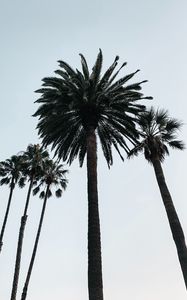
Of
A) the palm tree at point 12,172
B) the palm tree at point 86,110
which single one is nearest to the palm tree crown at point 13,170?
the palm tree at point 12,172

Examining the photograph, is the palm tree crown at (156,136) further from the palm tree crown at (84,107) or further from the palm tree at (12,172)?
the palm tree at (12,172)

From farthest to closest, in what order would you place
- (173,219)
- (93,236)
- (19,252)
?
(19,252), (173,219), (93,236)

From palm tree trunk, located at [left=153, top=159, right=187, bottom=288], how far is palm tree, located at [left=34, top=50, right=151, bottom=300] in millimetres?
3030

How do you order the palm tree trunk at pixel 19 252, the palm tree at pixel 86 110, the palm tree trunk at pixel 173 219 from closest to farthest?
the palm tree trunk at pixel 173 219 → the palm tree at pixel 86 110 → the palm tree trunk at pixel 19 252

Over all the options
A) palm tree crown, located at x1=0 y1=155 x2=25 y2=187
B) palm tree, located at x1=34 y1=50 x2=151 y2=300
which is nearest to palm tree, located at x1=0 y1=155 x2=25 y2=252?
palm tree crown, located at x1=0 y1=155 x2=25 y2=187

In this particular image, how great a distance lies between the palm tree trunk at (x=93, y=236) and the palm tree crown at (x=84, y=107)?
2.60m

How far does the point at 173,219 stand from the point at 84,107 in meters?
8.54

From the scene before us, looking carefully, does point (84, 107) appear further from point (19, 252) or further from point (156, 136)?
point (19, 252)

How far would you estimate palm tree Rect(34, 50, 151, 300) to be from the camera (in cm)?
2122

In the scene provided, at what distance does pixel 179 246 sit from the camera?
1869 centimetres

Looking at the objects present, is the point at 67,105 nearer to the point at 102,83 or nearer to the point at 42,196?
the point at 102,83

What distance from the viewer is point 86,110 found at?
21.3m

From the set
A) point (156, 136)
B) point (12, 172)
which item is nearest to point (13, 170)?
point (12, 172)

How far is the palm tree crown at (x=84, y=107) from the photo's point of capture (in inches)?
841
